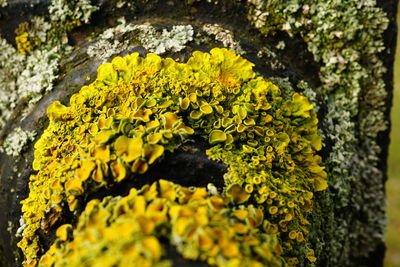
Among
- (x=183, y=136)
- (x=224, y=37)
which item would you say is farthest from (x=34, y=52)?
(x=183, y=136)

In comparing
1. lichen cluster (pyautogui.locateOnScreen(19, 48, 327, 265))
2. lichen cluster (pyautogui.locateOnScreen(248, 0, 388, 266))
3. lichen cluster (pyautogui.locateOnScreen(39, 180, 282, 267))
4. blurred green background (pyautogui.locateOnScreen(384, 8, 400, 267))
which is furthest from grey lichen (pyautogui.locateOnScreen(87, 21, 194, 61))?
blurred green background (pyautogui.locateOnScreen(384, 8, 400, 267))

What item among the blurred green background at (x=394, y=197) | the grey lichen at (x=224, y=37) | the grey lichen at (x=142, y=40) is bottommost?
the blurred green background at (x=394, y=197)

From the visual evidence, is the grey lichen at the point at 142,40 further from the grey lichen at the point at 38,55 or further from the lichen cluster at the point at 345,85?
the lichen cluster at the point at 345,85

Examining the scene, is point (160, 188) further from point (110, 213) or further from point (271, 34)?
point (271, 34)

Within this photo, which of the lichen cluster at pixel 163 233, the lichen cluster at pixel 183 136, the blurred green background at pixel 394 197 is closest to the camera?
the lichen cluster at pixel 163 233

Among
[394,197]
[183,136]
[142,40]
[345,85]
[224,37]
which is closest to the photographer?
[183,136]

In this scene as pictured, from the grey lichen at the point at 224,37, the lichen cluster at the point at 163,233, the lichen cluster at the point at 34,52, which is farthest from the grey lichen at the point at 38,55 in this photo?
the lichen cluster at the point at 163,233

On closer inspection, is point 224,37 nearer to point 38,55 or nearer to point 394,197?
point 38,55
